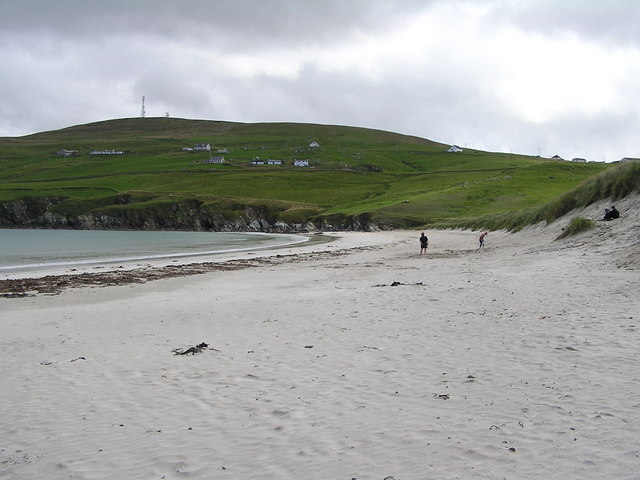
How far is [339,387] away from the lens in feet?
25.6

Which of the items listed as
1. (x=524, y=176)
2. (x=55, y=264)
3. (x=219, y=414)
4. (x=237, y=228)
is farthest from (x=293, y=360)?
(x=524, y=176)

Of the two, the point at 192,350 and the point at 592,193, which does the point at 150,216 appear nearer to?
the point at 592,193

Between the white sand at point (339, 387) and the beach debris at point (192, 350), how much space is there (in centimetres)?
23

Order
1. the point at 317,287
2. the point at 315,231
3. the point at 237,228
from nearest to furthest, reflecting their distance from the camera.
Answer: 1. the point at 317,287
2. the point at 315,231
3. the point at 237,228

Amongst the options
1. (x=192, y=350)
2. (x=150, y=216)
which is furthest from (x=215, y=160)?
(x=192, y=350)

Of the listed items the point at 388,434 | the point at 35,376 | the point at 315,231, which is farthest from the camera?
the point at 315,231

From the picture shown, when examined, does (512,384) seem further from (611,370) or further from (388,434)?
(388,434)

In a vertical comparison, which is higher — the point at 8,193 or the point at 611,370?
the point at 8,193

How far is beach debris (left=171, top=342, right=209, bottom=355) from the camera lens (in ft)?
33.3

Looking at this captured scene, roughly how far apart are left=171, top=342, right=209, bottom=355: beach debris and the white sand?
0.23m

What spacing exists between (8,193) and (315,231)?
91.1 meters

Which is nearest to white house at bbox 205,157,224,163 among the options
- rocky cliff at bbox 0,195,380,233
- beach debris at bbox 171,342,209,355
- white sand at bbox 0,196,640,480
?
rocky cliff at bbox 0,195,380,233

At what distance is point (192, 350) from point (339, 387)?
379 centimetres

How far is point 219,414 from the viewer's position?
693 cm
